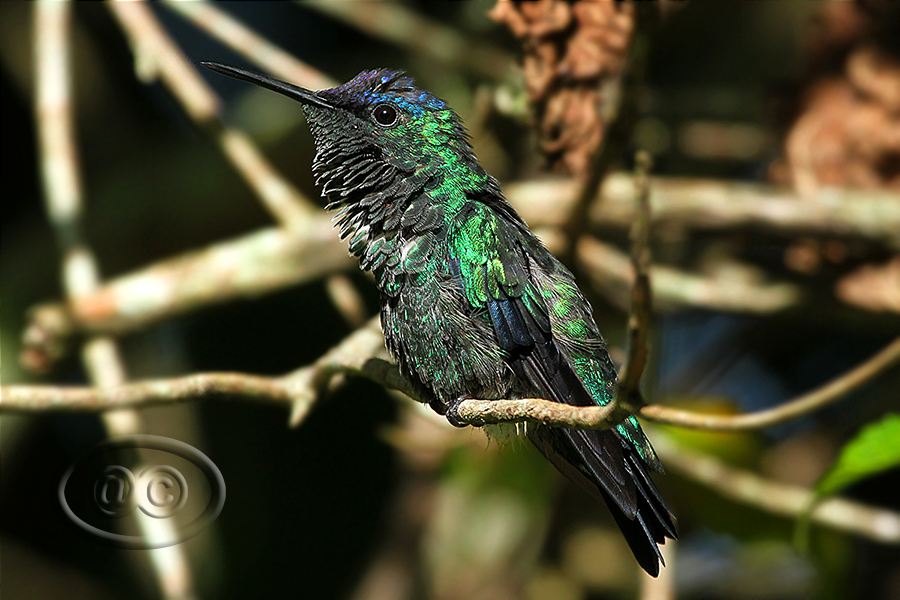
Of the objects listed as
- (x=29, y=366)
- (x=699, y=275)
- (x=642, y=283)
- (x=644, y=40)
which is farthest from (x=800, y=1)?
(x=29, y=366)

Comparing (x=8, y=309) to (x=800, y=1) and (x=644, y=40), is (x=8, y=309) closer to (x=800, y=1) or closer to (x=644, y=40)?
(x=644, y=40)

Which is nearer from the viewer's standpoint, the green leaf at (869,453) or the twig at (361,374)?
the twig at (361,374)

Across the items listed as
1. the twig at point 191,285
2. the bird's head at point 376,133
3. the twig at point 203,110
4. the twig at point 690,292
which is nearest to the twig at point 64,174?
the twig at point 191,285

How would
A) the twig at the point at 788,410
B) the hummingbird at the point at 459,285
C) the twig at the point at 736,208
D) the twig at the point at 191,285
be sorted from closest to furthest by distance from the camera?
the twig at the point at 788,410 < the hummingbird at the point at 459,285 < the twig at the point at 736,208 < the twig at the point at 191,285

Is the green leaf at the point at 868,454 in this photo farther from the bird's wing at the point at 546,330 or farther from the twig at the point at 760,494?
the twig at the point at 760,494

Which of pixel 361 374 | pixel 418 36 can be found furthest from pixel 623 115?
pixel 418 36
